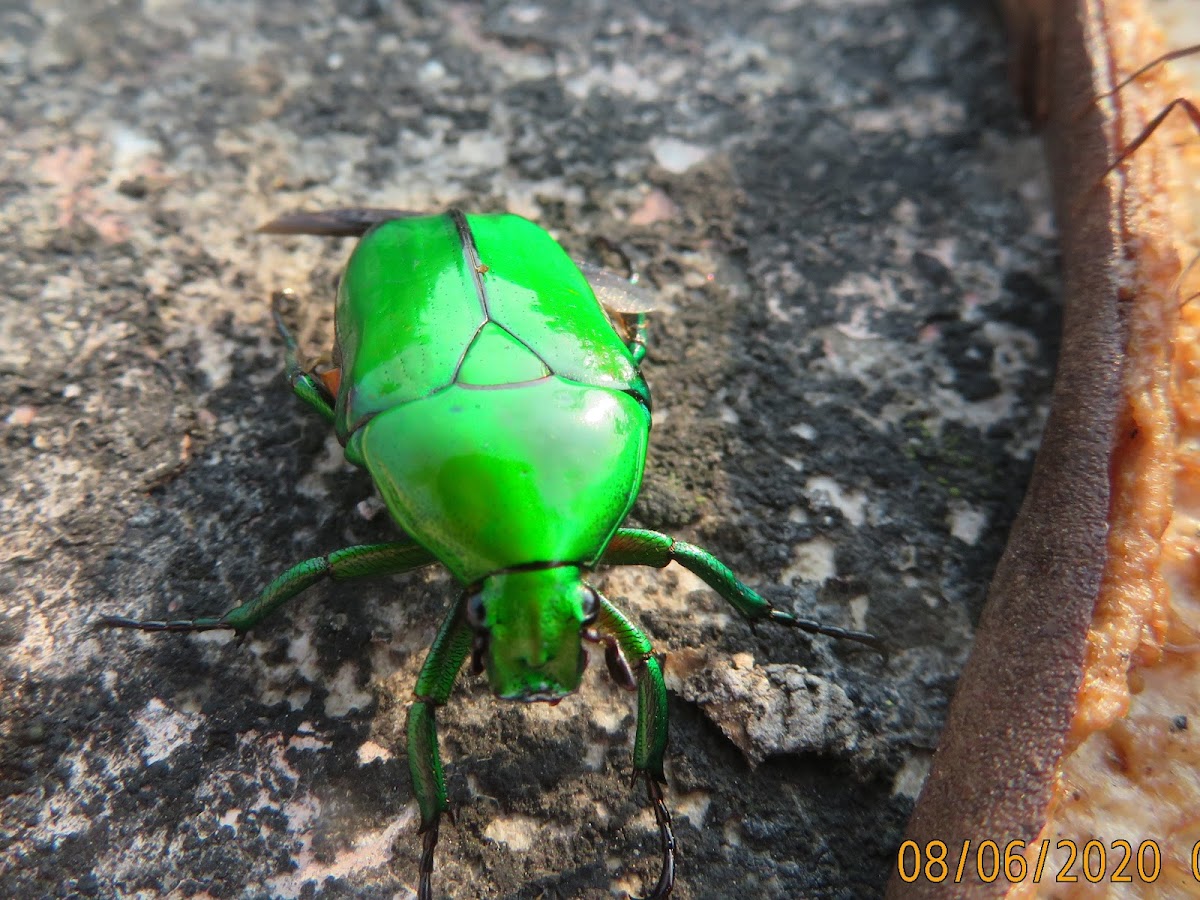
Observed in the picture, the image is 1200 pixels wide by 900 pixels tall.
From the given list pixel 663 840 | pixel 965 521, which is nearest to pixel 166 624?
pixel 663 840

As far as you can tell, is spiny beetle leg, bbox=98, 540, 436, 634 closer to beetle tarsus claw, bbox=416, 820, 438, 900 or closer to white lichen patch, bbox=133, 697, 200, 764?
white lichen patch, bbox=133, 697, 200, 764

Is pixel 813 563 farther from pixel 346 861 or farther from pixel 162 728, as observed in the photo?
pixel 162 728

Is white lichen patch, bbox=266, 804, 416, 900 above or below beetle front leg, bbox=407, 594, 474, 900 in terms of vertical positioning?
below

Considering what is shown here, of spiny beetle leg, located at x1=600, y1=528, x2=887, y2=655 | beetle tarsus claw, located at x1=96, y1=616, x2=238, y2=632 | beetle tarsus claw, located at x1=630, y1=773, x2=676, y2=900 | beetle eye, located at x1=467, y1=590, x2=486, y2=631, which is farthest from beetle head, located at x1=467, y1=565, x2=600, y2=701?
beetle tarsus claw, located at x1=96, y1=616, x2=238, y2=632

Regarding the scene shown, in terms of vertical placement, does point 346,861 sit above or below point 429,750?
below

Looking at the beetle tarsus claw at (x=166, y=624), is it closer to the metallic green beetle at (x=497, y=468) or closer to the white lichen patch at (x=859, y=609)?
the metallic green beetle at (x=497, y=468)
